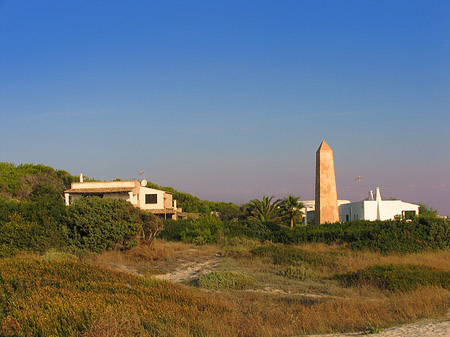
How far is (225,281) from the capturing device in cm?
1263

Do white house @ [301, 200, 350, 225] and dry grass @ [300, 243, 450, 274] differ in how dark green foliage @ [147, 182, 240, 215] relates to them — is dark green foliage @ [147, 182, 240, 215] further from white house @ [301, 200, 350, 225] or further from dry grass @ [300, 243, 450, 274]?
dry grass @ [300, 243, 450, 274]

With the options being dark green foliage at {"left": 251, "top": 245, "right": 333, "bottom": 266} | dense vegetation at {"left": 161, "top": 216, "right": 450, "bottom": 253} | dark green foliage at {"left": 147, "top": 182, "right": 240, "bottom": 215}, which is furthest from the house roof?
dark green foliage at {"left": 251, "top": 245, "right": 333, "bottom": 266}

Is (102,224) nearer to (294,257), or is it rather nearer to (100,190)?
(294,257)

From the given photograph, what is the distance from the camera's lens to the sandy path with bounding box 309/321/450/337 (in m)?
6.67

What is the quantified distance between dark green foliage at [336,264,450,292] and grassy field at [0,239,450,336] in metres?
0.03

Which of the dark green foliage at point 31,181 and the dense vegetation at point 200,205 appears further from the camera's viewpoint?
the dense vegetation at point 200,205

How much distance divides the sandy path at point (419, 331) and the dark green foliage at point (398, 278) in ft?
13.4

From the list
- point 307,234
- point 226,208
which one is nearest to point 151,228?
point 307,234

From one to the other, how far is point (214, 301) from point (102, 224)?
1289cm

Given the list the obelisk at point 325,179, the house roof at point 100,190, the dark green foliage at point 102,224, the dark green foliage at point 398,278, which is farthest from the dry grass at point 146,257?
the house roof at point 100,190

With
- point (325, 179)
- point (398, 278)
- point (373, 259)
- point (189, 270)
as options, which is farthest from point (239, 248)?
point (398, 278)

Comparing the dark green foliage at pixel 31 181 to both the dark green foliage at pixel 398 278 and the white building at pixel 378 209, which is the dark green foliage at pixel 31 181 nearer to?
the white building at pixel 378 209

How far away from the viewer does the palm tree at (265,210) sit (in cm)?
4225

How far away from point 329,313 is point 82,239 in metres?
14.8
